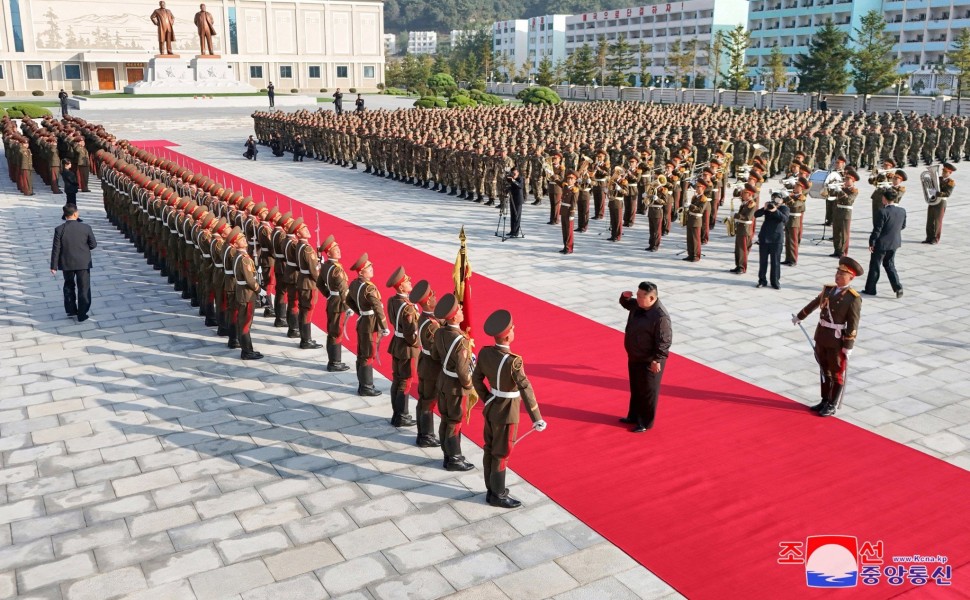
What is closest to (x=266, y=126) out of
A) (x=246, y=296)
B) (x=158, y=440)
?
(x=246, y=296)

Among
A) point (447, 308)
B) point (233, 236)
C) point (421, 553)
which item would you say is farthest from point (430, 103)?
point (421, 553)

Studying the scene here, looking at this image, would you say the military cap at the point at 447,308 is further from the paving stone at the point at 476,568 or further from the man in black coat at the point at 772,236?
the man in black coat at the point at 772,236

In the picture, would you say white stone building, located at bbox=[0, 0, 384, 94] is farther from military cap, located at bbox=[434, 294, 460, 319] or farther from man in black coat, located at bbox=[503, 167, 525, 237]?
military cap, located at bbox=[434, 294, 460, 319]

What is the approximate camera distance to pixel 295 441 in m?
7.43

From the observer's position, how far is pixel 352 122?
2966cm

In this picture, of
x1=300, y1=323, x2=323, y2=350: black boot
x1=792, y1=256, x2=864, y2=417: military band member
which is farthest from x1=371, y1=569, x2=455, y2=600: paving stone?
x1=300, y1=323, x2=323, y2=350: black boot

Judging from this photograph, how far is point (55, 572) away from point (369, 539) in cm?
212

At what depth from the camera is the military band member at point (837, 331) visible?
24.8ft

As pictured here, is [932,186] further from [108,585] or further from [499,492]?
[108,585]

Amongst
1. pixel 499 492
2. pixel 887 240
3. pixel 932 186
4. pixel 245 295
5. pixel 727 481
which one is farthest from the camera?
pixel 932 186

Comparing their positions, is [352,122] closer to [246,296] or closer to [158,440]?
[246,296]

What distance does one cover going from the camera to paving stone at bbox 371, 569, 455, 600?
520cm

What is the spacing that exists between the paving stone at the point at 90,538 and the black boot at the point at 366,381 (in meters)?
2.92

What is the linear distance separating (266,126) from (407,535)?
3018 centimetres
